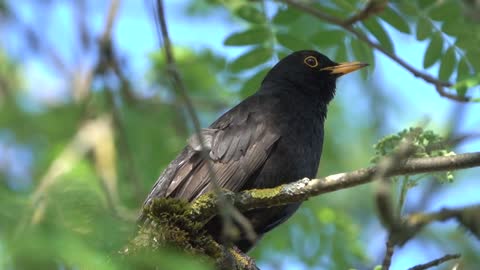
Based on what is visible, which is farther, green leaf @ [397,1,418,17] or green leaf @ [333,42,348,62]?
green leaf @ [333,42,348,62]

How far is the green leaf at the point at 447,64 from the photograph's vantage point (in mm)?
6383

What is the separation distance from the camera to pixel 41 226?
10.9 feet

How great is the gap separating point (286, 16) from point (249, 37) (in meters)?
0.39

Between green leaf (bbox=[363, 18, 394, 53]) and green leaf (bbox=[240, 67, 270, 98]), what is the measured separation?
1162mm

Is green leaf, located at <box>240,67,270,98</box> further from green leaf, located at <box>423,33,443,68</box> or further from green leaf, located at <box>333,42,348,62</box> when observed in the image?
green leaf, located at <box>423,33,443,68</box>

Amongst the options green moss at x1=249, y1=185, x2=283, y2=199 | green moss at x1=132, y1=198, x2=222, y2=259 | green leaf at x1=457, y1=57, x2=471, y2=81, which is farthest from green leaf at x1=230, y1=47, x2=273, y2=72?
green moss at x1=249, y1=185, x2=283, y2=199

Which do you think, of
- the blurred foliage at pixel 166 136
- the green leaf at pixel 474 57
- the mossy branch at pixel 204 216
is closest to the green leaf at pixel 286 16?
the blurred foliage at pixel 166 136

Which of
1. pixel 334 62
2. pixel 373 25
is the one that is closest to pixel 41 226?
pixel 373 25

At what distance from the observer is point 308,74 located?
805cm

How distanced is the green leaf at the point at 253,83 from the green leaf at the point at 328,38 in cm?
60

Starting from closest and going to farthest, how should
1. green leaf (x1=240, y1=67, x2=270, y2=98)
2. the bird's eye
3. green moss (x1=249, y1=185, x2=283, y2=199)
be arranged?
green moss (x1=249, y1=185, x2=283, y2=199), green leaf (x1=240, y1=67, x2=270, y2=98), the bird's eye

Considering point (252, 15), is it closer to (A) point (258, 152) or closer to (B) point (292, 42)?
(B) point (292, 42)

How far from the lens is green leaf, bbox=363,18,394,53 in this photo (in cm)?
664

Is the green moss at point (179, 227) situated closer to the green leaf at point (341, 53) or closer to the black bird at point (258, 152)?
the black bird at point (258, 152)
